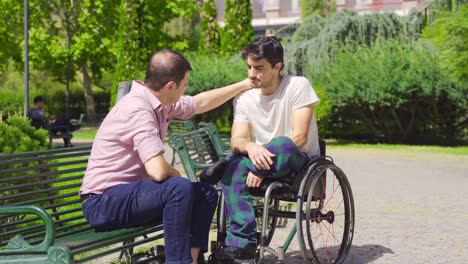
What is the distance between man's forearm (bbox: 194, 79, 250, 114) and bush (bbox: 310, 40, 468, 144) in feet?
49.5

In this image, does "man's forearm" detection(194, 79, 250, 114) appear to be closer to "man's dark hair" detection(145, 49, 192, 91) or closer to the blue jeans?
"man's dark hair" detection(145, 49, 192, 91)

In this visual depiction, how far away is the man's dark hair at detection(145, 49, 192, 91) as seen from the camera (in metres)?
4.34

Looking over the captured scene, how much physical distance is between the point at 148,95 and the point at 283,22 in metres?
71.1

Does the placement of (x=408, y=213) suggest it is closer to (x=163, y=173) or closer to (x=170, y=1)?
(x=163, y=173)

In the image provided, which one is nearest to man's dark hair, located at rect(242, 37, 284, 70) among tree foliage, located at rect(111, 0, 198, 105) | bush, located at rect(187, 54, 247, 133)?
bush, located at rect(187, 54, 247, 133)

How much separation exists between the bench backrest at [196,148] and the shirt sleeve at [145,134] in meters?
1.71

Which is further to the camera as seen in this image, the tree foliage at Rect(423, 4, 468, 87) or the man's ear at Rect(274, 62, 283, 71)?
the tree foliage at Rect(423, 4, 468, 87)

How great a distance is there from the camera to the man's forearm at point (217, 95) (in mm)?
5277

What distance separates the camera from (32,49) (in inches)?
1309

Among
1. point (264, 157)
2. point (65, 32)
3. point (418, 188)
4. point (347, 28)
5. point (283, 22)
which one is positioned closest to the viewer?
point (264, 157)

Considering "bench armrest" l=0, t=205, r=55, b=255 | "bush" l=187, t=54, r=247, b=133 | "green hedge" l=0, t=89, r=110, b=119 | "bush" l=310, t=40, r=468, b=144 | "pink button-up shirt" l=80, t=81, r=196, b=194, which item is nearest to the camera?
"bench armrest" l=0, t=205, r=55, b=255

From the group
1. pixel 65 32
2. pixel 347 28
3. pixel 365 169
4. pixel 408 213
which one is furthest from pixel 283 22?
pixel 408 213

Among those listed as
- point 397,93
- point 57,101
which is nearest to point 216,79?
point 397,93

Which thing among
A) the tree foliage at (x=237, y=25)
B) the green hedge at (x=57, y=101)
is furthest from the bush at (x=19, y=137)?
the green hedge at (x=57, y=101)
